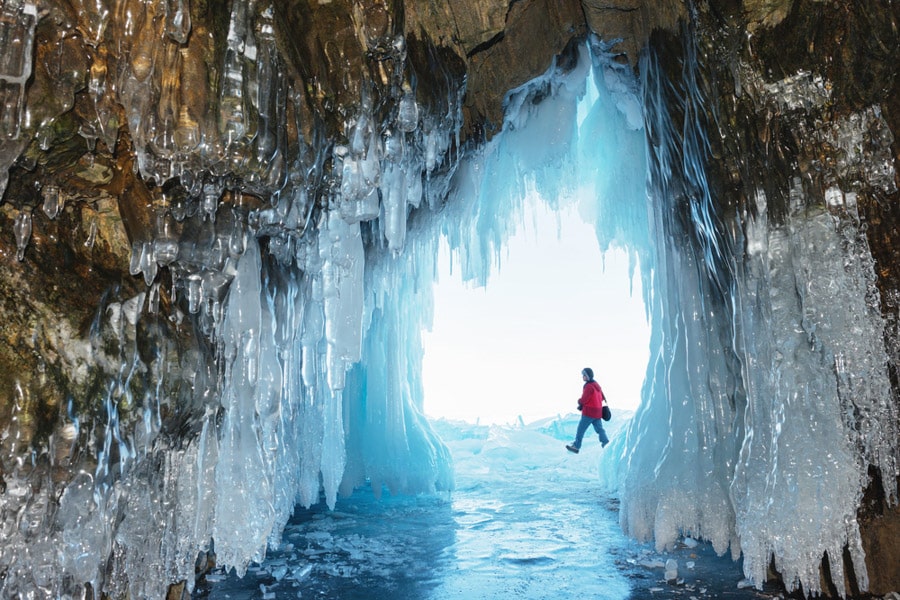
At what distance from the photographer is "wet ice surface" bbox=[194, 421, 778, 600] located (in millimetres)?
4812

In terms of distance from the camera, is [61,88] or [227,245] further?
[227,245]

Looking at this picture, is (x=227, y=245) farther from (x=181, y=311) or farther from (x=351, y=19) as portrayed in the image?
(x=351, y=19)

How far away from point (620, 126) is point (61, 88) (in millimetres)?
6916

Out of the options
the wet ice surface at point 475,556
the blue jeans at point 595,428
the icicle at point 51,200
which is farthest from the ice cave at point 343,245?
the blue jeans at point 595,428

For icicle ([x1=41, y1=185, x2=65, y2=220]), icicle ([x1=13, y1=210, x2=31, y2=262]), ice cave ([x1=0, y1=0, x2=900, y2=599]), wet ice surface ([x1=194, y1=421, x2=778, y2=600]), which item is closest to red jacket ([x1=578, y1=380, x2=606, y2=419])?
wet ice surface ([x1=194, y1=421, x2=778, y2=600])

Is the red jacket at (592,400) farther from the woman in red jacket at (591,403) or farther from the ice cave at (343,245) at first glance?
the ice cave at (343,245)

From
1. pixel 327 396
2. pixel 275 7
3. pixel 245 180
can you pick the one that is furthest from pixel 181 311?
pixel 327 396

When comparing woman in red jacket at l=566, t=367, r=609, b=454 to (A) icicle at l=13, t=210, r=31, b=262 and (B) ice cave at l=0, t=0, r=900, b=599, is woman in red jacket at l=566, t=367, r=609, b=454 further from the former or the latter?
(A) icicle at l=13, t=210, r=31, b=262

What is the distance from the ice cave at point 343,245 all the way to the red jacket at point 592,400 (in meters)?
2.89

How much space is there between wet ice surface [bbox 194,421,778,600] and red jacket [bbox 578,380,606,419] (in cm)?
119

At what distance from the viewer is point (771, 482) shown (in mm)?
4648

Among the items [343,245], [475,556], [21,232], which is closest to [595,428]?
[475,556]

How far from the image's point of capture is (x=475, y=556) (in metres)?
5.82

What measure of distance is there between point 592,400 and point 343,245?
6397 millimetres
